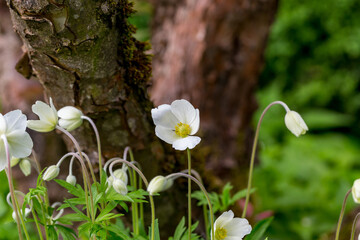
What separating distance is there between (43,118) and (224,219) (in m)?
0.47

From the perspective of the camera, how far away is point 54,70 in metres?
1.09

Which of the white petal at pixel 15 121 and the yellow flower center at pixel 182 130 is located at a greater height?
the white petal at pixel 15 121

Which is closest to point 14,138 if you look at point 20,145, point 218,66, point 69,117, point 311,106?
point 20,145

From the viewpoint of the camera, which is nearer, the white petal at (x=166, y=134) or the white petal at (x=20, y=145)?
the white petal at (x=20, y=145)

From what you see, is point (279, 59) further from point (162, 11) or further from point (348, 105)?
point (162, 11)

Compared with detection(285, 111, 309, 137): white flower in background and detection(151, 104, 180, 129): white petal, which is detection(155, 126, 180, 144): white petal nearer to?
detection(151, 104, 180, 129): white petal

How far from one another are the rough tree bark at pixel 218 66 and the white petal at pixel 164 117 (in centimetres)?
158

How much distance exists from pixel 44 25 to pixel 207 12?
1.69 meters

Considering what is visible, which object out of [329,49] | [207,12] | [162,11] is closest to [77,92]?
[207,12]

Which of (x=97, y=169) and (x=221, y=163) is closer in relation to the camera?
(x=97, y=169)

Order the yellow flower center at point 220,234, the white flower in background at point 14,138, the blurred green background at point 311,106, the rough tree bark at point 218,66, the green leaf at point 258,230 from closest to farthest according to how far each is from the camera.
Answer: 1. the white flower in background at point 14,138
2. the yellow flower center at point 220,234
3. the green leaf at point 258,230
4. the rough tree bark at point 218,66
5. the blurred green background at point 311,106

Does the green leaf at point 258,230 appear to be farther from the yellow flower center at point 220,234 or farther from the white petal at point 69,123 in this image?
the white petal at point 69,123

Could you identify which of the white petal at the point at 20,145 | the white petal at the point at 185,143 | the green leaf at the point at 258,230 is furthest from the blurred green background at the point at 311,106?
the white petal at the point at 20,145

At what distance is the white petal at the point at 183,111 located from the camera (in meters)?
0.93
